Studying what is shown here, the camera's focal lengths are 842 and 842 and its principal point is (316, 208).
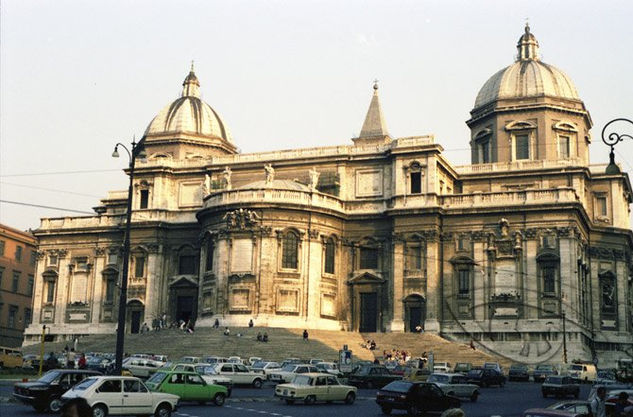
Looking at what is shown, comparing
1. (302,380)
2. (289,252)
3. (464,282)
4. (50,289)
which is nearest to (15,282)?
(50,289)

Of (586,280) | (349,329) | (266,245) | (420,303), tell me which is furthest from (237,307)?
(586,280)

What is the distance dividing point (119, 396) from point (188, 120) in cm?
6185

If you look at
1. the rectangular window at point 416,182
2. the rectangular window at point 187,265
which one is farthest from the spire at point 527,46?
the rectangular window at point 187,265

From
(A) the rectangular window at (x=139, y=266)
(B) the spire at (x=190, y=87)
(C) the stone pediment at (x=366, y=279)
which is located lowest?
(C) the stone pediment at (x=366, y=279)

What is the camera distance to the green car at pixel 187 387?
3102 centimetres

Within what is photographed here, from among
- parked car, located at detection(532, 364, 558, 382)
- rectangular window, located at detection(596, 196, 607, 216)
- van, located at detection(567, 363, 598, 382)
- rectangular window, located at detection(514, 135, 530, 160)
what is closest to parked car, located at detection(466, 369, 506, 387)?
van, located at detection(567, 363, 598, 382)

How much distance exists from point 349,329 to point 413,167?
47.4ft

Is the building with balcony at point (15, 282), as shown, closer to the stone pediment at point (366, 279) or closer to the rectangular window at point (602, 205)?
the stone pediment at point (366, 279)

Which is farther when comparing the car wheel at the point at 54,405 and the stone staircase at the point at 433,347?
the stone staircase at the point at 433,347

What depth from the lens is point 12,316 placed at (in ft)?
303

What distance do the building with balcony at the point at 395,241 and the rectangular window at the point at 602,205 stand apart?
126 millimetres

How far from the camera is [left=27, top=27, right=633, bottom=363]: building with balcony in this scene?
2606 inches

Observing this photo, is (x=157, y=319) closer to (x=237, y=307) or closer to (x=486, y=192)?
(x=237, y=307)

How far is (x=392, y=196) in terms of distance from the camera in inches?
2766
